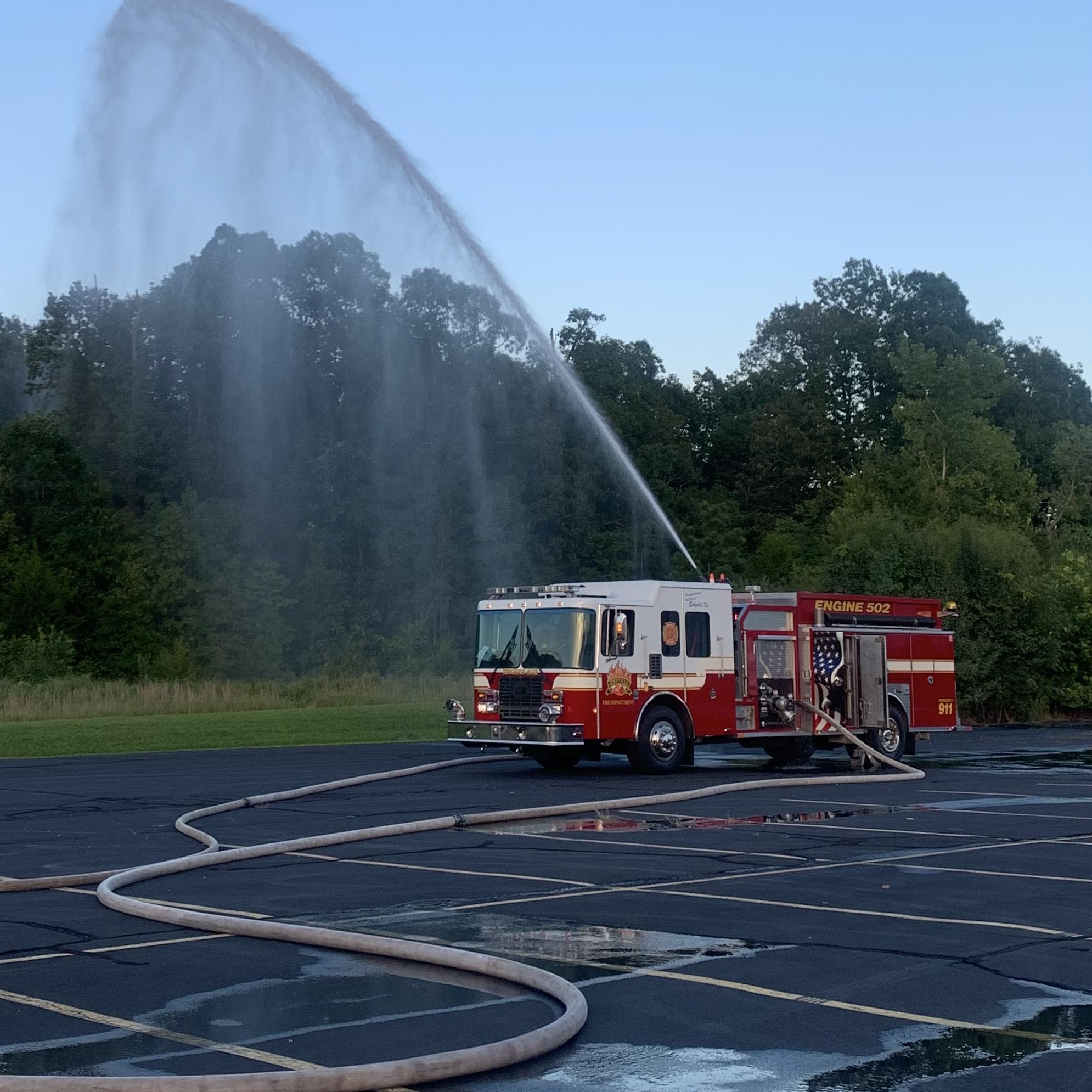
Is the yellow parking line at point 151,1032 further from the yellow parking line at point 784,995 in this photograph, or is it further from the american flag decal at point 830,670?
the american flag decal at point 830,670

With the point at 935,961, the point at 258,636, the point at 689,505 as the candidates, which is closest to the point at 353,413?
the point at 258,636

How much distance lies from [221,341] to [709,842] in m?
52.1

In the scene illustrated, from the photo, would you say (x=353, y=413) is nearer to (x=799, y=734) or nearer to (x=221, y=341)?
(x=221, y=341)

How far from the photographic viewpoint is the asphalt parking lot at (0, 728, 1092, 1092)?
6852 mm

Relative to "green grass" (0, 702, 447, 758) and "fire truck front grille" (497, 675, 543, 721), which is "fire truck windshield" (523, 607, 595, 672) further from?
"green grass" (0, 702, 447, 758)

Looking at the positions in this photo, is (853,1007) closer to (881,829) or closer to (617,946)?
(617,946)

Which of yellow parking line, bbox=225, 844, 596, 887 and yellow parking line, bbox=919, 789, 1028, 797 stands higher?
yellow parking line, bbox=225, 844, 596, 887

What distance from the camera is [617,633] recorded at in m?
23.0

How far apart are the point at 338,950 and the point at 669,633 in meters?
14.8

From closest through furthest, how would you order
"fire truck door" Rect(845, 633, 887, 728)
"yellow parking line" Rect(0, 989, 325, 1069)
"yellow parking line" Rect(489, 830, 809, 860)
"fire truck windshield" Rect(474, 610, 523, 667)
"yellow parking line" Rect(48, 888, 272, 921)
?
1. "yellow parking line" Rect(0, 989, 325, 1069)
2. "yellow parking line" Rect(48, 888, 272, 921)
3. "yellow parking line" Rect(489, 830, 809, 860)
4. "fire truck windshield" Rect(474, 610, 523, 667)
5. "fire truck door" Rect(845, 633, 887, 728)

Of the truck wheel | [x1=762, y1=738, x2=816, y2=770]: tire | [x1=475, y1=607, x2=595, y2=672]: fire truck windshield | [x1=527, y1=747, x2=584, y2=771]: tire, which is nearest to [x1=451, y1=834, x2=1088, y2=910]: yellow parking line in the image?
the truck wheel

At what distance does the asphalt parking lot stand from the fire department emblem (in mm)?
3816

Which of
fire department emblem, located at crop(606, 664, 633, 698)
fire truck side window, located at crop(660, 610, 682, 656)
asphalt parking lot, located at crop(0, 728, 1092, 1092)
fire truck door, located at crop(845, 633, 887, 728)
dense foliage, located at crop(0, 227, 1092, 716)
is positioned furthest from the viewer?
dense foliage, located at crop(0, 227, 1092, 716)

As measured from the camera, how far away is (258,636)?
66.1 m
